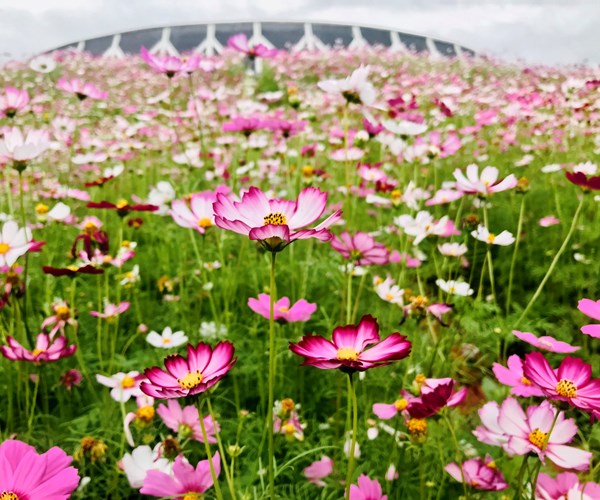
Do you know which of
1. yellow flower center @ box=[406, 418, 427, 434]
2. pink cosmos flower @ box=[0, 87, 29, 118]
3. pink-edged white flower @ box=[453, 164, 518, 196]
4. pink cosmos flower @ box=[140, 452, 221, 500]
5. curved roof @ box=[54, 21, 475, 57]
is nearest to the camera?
pink cosmos flower @ box=[140, 452, 221, 500]

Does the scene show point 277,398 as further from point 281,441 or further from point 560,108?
point 560,108

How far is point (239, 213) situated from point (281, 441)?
1.82 ft

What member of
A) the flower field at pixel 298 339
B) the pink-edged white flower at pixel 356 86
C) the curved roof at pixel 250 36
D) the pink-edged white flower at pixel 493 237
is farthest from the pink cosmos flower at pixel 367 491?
Answer: the curved roof at pixel 250 36

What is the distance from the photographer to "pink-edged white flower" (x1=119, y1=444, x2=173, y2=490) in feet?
2.24

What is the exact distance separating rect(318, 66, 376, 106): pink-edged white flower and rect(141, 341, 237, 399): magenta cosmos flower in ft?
2.08

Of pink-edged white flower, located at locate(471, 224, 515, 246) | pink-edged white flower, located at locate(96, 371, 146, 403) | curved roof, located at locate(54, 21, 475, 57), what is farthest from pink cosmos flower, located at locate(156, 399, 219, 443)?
curved roof, located at locate(54, 21, 475, 57)

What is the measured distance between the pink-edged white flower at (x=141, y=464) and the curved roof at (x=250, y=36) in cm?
1463

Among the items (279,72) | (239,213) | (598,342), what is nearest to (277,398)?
(239,213)

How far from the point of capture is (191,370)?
1.76 ft

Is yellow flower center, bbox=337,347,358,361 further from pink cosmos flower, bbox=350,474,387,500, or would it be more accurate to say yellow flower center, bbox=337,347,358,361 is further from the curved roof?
the curved roof

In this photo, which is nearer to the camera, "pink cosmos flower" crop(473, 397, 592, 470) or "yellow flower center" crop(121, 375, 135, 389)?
"pink cosmos flower" crop(473, 397, 592, 470)

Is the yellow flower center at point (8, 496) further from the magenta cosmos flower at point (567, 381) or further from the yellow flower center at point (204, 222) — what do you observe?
the yellow flower center at point (204, 222)

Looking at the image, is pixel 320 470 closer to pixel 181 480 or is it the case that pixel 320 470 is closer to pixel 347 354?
pixel 181 480

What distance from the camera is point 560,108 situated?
122 inches
